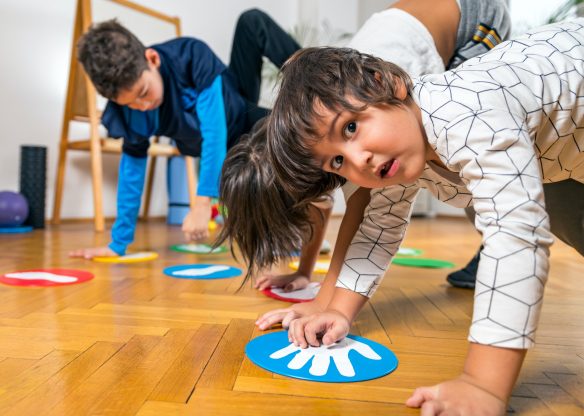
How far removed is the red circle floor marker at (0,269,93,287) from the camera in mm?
1051

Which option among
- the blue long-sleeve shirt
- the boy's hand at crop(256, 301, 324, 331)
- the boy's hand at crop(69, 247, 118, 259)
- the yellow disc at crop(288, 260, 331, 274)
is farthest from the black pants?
the boy's hand at crop(256, 301, 324, 331)

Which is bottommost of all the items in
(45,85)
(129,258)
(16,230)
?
(16,230)

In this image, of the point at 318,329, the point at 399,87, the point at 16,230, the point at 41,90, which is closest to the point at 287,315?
the point at 318,329

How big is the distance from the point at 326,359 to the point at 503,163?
12.5 inches

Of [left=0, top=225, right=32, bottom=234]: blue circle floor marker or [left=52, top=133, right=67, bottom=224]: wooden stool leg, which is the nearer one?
[left=0, top=225, right=32, bottom=234]: blue circle floor marker

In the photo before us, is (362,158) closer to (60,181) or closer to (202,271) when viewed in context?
(202,271)

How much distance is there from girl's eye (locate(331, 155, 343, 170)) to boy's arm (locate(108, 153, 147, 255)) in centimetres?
98

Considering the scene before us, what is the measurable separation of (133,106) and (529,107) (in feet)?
3.36

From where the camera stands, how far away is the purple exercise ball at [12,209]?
210 centimetres

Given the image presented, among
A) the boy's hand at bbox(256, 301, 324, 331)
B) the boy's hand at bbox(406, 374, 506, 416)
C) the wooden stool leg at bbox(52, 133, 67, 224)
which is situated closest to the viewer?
the boy's hand at bbox(406, 374, 506, 416)

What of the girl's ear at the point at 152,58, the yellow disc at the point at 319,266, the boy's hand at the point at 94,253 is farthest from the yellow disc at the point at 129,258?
the girl's ear at the point at 152,58

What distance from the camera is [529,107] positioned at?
1.83 feet

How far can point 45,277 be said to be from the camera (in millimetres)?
1112

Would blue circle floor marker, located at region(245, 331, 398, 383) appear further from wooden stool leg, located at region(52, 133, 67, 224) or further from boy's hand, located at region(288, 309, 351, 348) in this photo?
wooden stool leg, located at region(52, 133, 67, 224)
